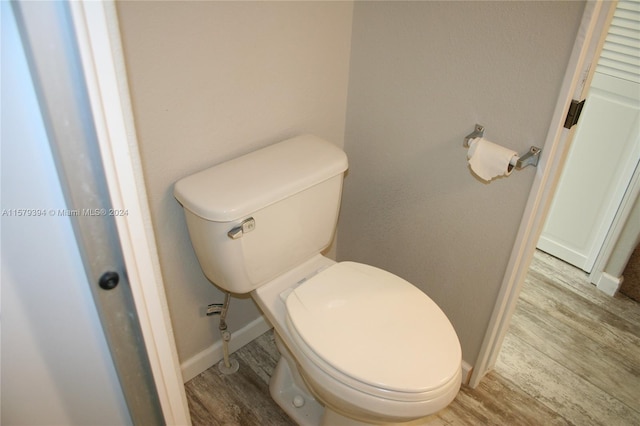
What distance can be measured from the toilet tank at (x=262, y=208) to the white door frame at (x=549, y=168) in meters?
0.52

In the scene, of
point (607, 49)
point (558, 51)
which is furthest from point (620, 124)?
point (558, 51)

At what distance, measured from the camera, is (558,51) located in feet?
3.43

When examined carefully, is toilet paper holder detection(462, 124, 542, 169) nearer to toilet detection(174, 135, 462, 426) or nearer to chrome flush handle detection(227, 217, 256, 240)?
toilet detection(174, 135, 462, 426)

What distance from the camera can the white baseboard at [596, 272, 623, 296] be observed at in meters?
2.00

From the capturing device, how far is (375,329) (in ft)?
3.88

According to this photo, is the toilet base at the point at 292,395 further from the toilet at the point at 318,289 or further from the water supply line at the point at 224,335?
the water supply line at the point at 224,335

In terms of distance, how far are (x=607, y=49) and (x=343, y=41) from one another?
1030 millimetres

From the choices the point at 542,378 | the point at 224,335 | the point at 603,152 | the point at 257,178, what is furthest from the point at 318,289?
the point at 603,152

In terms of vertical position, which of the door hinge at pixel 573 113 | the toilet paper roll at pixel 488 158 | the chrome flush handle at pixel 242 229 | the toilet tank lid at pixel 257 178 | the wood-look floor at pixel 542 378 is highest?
the door hinge at pixel 573 113

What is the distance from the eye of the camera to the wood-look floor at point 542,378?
5.07ft

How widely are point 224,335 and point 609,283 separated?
162 centimetres

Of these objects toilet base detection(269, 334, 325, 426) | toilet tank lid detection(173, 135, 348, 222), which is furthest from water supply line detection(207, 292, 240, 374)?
toilet tank lid detection(173, 135, 348, 222)

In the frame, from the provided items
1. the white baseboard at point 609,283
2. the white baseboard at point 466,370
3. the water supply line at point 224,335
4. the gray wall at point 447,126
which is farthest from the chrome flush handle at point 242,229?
the white baseboard at point 609,283

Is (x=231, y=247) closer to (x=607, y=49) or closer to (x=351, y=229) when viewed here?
(x=351, y=229)
